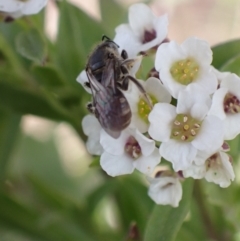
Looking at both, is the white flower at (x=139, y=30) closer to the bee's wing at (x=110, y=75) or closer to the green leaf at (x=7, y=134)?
the bee's wing at (x=110, y=75)

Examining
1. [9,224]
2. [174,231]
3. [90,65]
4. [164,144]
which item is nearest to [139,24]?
[90,65]

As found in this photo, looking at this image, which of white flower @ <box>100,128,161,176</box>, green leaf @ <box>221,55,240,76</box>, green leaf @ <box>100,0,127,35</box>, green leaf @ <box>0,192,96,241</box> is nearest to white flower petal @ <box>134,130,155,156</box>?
white flower @ <box>100,128,161,176</box>

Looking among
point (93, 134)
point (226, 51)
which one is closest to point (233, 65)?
point (226, 51)

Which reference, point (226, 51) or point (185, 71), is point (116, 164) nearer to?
point (185, 71)

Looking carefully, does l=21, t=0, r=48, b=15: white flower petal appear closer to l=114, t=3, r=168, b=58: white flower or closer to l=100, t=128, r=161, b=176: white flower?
l=114, t=3, r=168, b=58: white flower

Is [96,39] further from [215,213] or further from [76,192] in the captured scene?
[76,192]

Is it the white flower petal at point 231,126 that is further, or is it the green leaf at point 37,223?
the green leaf at point 37,223

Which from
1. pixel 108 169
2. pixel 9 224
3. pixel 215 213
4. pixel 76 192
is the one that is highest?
pixel 108 169

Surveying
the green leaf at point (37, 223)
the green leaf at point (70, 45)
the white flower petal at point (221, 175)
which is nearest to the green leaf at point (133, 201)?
the green leaf at point (37, 223)
